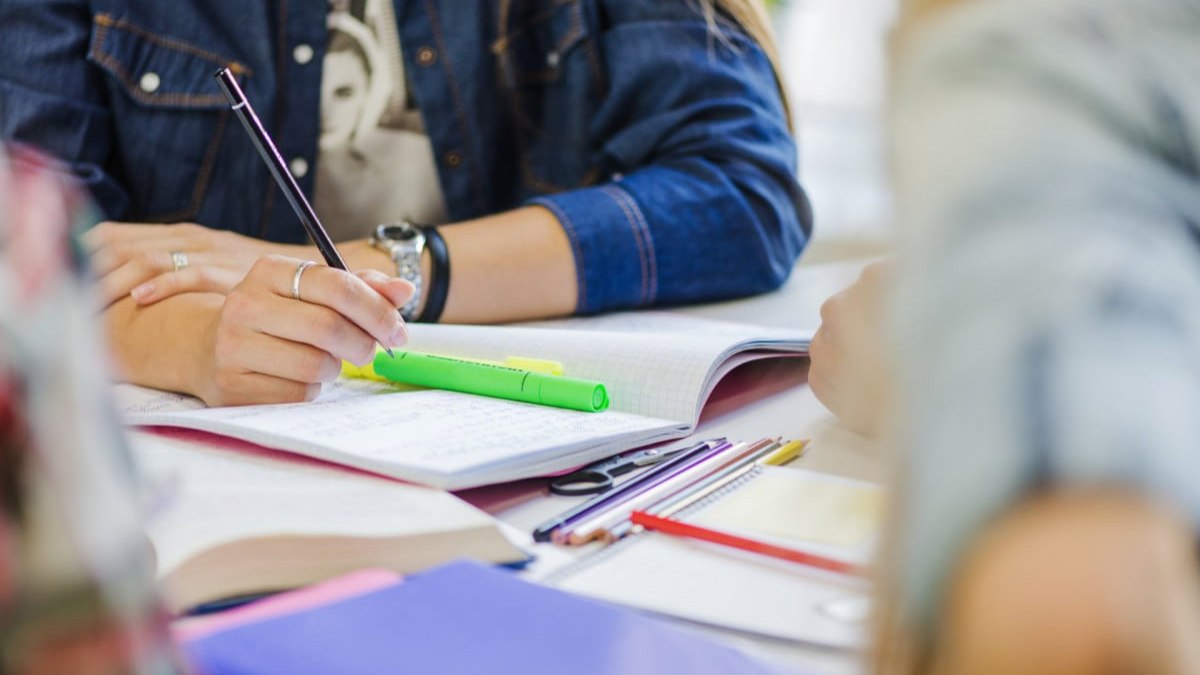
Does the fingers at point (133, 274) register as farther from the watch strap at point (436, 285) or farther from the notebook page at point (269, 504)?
the notebook page at point (269, 504)

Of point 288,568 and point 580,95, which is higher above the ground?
point 580,95

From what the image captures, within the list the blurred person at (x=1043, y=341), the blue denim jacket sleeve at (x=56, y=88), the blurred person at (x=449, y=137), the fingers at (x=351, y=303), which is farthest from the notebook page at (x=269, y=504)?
the blue denim jacket sleeve at (x=56, y=88)

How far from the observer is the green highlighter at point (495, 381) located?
57 cm

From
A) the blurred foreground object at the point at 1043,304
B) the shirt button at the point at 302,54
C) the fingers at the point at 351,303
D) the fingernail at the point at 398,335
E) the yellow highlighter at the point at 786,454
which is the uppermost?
the shirt button at the point at 302,54

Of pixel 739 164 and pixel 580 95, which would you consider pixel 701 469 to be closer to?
pixel 739 164

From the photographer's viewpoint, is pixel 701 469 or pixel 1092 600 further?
pixel 701 469

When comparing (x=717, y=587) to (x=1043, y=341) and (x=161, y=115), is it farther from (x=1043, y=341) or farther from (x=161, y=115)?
(x=161, y=115)

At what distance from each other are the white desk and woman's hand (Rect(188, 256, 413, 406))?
0.56 feet

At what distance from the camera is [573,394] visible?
0.57m

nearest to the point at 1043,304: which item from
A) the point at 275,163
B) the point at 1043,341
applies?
the point at 1043,341

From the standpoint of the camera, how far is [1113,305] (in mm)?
170

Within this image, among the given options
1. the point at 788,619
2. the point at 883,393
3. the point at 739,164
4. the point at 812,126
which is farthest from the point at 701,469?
the point at 812,126

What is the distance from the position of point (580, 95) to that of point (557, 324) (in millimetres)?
295

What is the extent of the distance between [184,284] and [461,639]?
0.51 m
